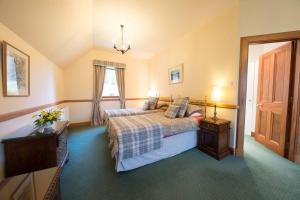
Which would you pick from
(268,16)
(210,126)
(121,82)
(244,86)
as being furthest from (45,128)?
(268,16)

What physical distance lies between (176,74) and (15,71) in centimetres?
357

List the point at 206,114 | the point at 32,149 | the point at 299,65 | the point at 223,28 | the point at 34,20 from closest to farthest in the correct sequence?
the point at 32,149 → the point at 34,20 → the point at 299,65 → the point at 223,28 → the point at 206,114

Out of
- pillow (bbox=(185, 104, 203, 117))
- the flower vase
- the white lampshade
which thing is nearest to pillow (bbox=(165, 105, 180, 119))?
pillow (bbox=(185, 104, 203, 117))

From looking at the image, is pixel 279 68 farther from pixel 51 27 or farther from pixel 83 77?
pixel 83 77

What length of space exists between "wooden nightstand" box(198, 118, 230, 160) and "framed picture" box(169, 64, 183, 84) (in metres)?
1.70

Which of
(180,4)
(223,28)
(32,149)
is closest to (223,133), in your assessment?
(223,28)

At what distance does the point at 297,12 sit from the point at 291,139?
2.13 metres

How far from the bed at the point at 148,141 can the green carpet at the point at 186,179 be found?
5.2 inches

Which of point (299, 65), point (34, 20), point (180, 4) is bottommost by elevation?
point (299, 65)

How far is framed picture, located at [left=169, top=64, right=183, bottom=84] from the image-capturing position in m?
3.80

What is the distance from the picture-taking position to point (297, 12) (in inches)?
78.0

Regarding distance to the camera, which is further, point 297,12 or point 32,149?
point 297,12

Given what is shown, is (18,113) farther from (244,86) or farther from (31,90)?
(244,86)

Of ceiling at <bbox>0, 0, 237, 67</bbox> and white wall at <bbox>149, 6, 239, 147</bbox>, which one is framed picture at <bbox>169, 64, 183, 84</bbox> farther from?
ceiling at <bbox>0, 0, 237, 67</bbox>
